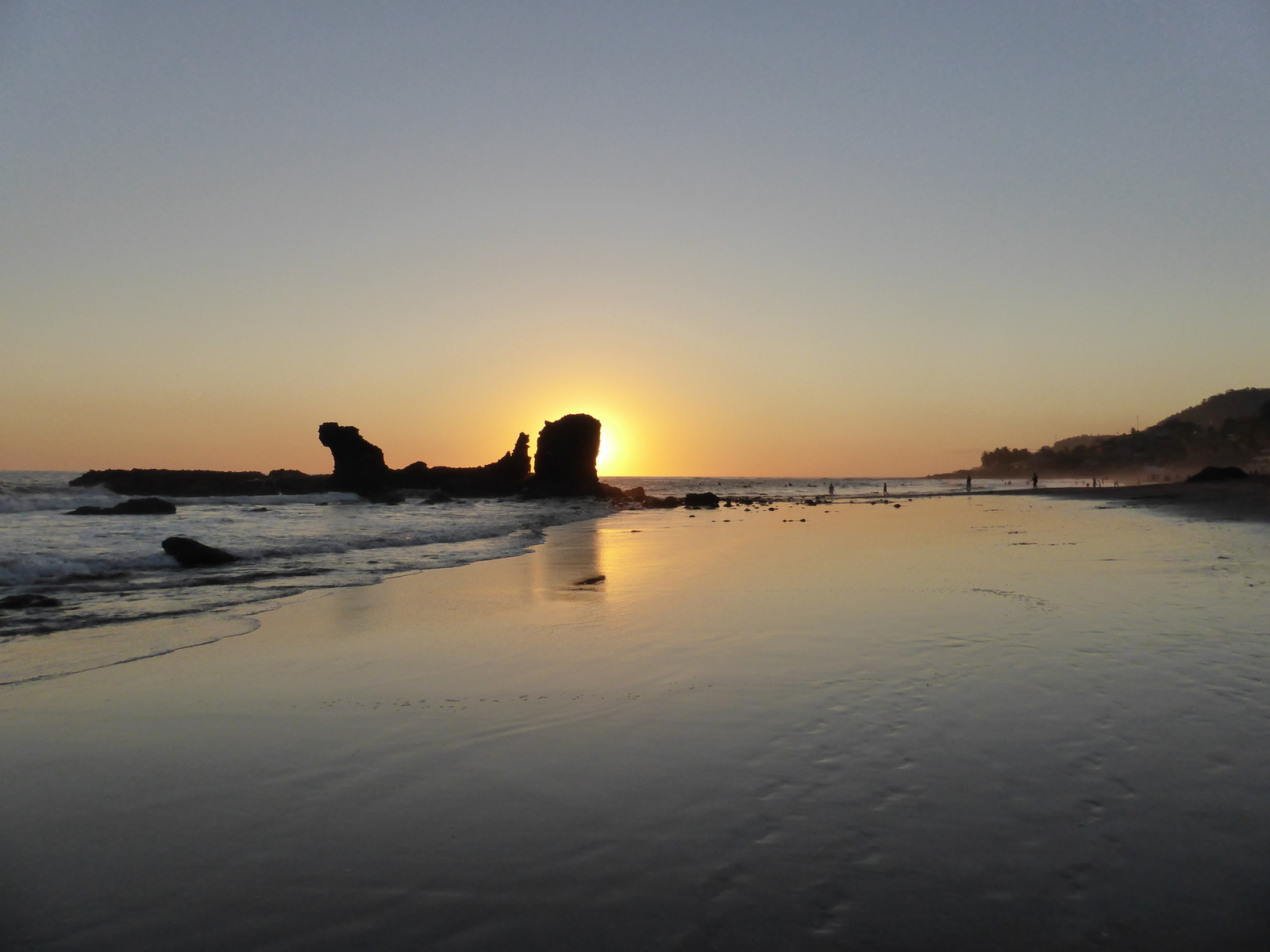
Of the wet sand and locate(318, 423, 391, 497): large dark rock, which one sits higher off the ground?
locate(318, 423, 391, 497): large dark rock

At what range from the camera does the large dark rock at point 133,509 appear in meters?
39.5

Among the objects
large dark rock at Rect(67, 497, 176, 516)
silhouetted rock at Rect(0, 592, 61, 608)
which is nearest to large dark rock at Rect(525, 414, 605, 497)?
large dark rock at Rect(67, 497, 176, 516)

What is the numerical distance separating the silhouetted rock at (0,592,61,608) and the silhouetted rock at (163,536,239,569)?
535cm

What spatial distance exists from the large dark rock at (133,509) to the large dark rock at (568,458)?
41.0m

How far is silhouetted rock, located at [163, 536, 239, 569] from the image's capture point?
19.0 meters

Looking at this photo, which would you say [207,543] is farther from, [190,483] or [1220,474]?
[1220,474]

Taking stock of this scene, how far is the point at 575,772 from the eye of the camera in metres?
5.33

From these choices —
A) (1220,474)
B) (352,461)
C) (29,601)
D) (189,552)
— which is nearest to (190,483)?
(352,461)

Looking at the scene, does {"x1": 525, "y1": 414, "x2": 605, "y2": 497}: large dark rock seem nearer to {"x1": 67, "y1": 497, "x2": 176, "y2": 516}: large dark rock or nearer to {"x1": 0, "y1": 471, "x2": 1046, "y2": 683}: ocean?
{"x1": 0, "y1": 471, "x2": 1046, "y2": 683}: ocean

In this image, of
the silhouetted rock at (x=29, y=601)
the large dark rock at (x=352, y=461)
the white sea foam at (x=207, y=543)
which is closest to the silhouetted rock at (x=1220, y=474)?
the white sea foam at (x=207, y=543)

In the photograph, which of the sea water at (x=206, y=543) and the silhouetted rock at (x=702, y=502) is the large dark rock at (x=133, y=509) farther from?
the silhouetted rock at (x=702, y=502)

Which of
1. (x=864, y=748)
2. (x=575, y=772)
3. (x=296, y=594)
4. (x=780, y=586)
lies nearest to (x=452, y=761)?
(x=575, y=772)

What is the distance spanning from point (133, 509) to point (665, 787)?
4544 cm

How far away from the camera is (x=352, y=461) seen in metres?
82.6
